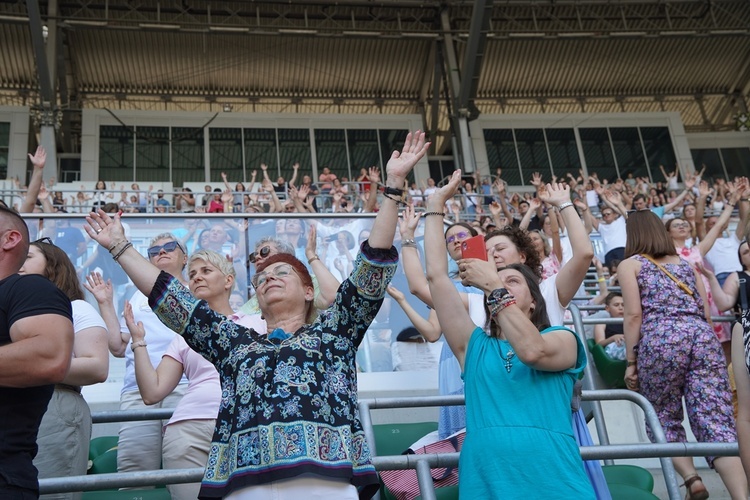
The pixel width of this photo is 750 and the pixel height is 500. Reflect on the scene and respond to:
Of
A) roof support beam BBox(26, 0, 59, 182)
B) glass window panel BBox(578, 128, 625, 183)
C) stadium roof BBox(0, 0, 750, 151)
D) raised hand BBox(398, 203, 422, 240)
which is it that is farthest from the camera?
glass window panel BBox(578, 128, 625, 183)

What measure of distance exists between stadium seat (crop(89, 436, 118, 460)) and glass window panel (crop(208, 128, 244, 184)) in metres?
15.0

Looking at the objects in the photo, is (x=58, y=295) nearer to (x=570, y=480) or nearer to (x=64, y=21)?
(x=570, y=480)

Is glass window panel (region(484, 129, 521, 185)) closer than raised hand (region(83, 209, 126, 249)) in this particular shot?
No

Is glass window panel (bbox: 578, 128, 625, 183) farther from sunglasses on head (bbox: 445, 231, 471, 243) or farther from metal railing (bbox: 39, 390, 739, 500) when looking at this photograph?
metal railing (bbox: 39, 390, 739, 500)

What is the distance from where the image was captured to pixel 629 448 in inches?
117

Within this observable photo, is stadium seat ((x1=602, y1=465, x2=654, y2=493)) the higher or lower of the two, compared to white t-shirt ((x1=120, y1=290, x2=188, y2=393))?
lower

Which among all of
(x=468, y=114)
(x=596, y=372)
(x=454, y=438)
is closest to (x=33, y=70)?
(x=468, y=114)

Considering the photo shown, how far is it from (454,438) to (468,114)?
16170 mm

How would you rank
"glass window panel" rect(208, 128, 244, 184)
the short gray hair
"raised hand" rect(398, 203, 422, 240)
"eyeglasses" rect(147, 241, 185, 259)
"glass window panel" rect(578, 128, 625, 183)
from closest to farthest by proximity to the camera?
"raised hand" rect(398, 203, 422, 240), the short gray hair, "eyeglasses" rect(147, 241, 185, 259), "glass window panel" rect(208, 128, 244, 184), "glass window panel" rect(578, 128, 625, 183)

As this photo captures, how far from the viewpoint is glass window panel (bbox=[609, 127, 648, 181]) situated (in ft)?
69.1

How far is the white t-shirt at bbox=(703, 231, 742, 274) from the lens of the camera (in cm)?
765

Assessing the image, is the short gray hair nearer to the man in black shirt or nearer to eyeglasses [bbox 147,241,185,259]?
eyeglasses [bbox 147,241,185,259]

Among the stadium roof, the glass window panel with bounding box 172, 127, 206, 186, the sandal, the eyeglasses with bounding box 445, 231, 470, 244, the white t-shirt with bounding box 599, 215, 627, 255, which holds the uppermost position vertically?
the stadium roof

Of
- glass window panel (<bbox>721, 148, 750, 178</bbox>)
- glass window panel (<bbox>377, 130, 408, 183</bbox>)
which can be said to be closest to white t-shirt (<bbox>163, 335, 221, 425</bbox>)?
glass window panel (<bbox>377, 130, 408, 183</bbox>)
